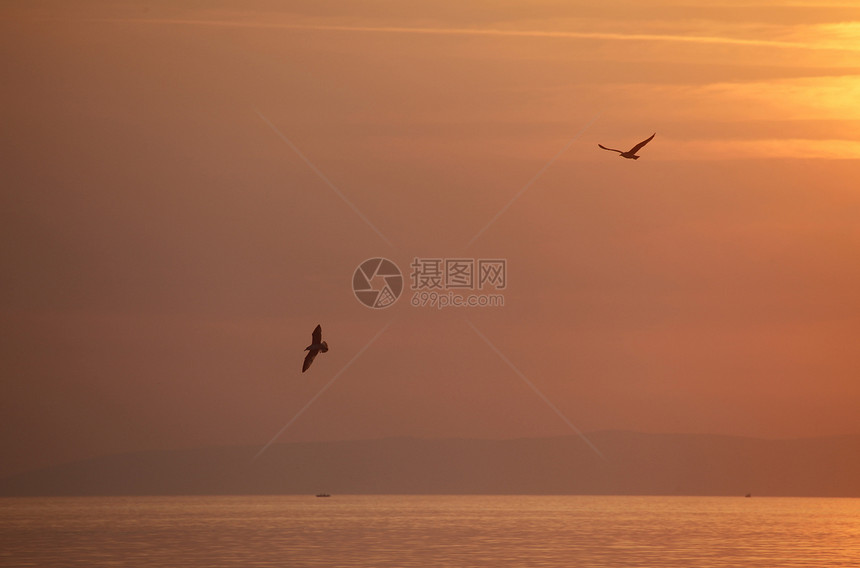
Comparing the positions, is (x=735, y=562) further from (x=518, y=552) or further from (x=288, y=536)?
(x=288, y=536)

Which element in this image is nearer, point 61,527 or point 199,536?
point 199,536

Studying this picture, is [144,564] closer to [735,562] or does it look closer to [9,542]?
[9,542]

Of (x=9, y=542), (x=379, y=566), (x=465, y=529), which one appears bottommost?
(x=379, y=566)

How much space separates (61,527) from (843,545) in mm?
76616

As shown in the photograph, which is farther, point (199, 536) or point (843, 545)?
point (199, 536)

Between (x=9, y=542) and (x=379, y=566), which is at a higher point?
(x=9, y=542)

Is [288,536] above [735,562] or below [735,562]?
above

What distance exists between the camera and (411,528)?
394 ft

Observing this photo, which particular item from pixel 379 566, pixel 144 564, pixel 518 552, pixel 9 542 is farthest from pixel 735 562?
pixel 9 542

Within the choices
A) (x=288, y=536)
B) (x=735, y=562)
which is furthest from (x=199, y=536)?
(x=735, y=562)

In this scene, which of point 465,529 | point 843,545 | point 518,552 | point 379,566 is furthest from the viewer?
point 465,529

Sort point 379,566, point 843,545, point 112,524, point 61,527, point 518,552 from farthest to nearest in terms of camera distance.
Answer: point 112,524 → point 61,527 → point 843,545 → point 518,552 → point 379,566

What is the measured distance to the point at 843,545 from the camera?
307ft

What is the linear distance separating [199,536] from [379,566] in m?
38.0
